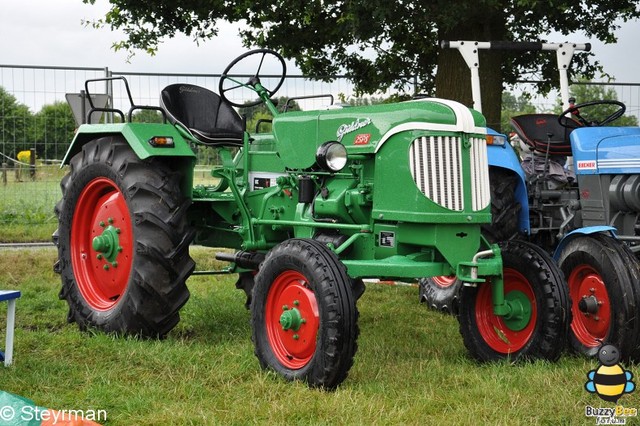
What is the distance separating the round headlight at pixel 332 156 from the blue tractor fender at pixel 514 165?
1.66m

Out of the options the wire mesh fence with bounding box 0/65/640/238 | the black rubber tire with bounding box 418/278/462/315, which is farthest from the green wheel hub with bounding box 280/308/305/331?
the wire mesh fence with bounding box 0/65/640/238

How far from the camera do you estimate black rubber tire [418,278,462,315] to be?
7.15 m

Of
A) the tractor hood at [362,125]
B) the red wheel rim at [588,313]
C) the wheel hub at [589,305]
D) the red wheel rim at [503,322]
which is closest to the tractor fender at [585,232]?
the red wheel rim at [588,313]

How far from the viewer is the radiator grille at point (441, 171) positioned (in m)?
4.88

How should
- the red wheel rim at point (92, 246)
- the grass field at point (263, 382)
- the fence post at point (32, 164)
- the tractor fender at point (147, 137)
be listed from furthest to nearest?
the fence post at point (32, 164) → the red wheel rim at point (92, 246) → the tractor fender at point (147, 137) → the grass field at point (263, 382)

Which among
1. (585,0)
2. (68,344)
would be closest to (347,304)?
(68,344)

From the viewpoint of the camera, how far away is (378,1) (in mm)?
8953

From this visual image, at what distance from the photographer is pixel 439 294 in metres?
7.35

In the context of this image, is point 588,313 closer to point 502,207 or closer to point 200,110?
point 502,207

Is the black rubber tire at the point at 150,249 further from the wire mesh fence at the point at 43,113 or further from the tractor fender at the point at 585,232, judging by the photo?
the wire mesh fence at the point at 43,113

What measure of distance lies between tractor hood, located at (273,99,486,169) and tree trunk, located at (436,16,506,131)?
4382 mm

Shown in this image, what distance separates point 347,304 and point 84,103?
22.7 feet

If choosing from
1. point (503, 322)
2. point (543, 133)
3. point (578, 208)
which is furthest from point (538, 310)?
point (543, 133)

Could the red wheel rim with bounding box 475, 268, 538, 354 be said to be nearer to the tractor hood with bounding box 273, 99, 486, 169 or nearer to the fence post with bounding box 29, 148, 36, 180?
the tractor hood with bounding box 273, 99, 486, 169
